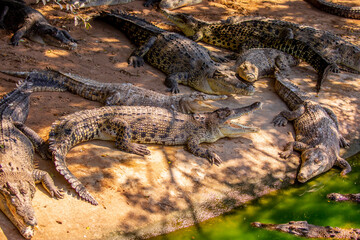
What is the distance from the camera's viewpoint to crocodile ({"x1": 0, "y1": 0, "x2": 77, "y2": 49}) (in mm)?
6898

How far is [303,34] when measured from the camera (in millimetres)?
8742

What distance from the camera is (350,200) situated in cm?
488

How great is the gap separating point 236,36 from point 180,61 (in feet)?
6.96

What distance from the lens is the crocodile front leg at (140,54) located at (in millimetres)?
6957

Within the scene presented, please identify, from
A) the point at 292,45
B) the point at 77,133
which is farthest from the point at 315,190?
the point at 292,45

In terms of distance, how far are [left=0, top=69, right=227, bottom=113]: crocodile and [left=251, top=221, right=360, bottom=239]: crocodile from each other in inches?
80.7

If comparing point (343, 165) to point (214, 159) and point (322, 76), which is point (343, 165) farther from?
point (322, 76)

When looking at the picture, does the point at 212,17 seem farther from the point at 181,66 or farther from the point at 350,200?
the point at 350,200

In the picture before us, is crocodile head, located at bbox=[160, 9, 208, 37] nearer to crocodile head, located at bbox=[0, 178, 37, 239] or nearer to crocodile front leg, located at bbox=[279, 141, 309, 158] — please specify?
crocodile front leg, located at bbox=[279, 141, 309, 158]

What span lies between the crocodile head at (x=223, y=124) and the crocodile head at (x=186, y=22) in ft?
12.9

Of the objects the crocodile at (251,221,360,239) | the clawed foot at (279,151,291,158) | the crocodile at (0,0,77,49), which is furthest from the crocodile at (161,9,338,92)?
the crocodile at (251,221,360,239)

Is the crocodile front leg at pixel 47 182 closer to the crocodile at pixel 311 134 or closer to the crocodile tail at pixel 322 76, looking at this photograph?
the crocodile at pixel 311 134

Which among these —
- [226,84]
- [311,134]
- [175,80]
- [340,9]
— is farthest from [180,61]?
[340,9]

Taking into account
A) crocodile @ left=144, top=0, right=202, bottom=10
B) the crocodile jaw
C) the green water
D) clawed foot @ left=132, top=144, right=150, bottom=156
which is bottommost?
the green water
